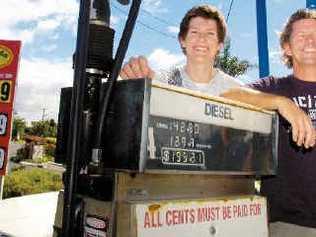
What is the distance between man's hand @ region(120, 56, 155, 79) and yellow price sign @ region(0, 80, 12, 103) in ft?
15.2

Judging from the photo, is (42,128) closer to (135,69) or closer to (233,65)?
(233,65)

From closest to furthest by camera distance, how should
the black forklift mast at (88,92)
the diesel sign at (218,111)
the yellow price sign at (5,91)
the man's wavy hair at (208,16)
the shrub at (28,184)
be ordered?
1. the black forklift mast at (88,92)
2. the diesel sign at (218,111)
3. the man's wavy hair at (208,16)
4. the yellow price sign at (5,91)
5. the shrub at (28,184)

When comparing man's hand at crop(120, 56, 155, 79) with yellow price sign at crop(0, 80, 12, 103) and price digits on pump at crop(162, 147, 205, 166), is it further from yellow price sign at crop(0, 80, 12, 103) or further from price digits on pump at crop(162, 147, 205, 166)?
yellow price sign at crop(0, 80, 12, 103)

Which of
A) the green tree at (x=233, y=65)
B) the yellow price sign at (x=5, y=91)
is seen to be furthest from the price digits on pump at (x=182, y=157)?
the green tree at (x=233, y=65)

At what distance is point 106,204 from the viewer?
175 cm

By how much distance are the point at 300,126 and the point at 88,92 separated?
0.97m

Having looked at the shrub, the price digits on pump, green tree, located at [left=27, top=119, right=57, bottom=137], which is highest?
green tree, located at [left=27, top=119, right=57, bottom=137]

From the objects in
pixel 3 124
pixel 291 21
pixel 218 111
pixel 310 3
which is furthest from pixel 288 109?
pixel 3 124

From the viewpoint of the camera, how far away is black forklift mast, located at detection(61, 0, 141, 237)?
1.62m

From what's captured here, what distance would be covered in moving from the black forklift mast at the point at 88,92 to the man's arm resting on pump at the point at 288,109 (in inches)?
34.3

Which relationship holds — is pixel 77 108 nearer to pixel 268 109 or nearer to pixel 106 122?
pixel 106 122

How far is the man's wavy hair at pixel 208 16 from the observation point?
2.97 m

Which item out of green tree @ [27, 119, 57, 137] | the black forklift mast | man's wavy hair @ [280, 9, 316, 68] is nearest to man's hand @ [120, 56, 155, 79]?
the black forklift mast

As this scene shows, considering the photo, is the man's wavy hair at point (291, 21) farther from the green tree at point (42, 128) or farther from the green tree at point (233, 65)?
the green tree at point (42, 128)
